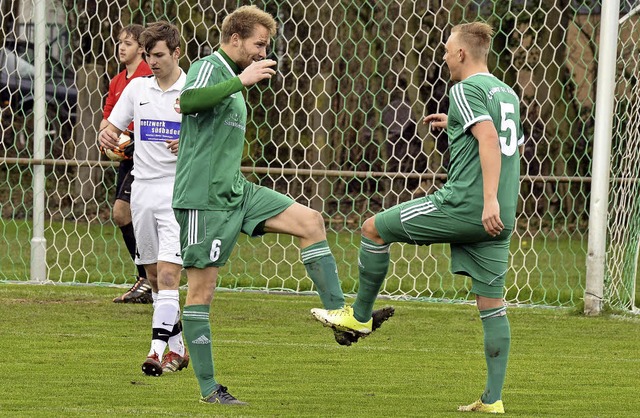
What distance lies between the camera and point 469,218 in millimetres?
6309

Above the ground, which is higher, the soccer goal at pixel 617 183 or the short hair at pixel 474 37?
the short hair at pixel 474 37

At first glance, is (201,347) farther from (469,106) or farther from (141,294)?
(141,294)

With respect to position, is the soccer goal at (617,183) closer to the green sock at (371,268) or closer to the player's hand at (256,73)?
the green sock at (371,268)

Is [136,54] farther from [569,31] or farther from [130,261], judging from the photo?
[569,31]

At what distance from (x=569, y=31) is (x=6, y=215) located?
8.05 metres

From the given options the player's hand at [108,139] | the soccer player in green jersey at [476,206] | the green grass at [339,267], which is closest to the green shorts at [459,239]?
the soccer player in green jersey at [476,206]

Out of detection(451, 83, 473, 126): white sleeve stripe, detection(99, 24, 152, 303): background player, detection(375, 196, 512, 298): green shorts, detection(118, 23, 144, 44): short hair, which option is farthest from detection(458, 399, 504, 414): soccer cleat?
detection(118, 23, 144, 44): short hair

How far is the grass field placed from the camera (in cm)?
647

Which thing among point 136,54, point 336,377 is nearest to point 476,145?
point 336,377

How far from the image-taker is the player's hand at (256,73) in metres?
6.13

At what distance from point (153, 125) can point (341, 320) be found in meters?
2.04

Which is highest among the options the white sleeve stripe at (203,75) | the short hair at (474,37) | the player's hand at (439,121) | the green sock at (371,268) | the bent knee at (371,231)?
the short hair at (474,37)

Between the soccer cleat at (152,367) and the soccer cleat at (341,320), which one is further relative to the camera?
the soccer cleat at (152,367)

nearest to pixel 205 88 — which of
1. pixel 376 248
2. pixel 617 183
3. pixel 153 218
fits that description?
pixel 376 248
